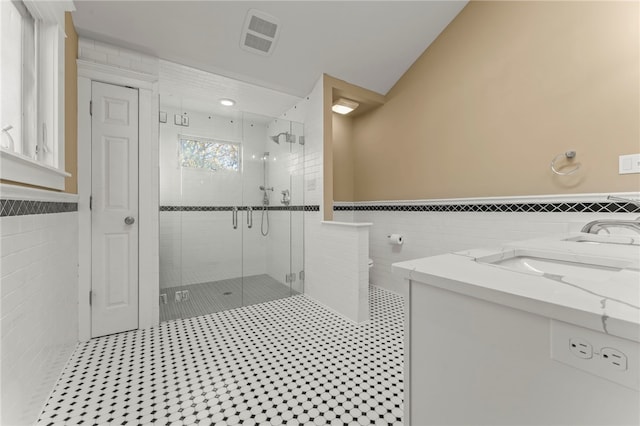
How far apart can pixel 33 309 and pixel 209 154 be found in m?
2.02

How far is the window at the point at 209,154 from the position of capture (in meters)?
2.71

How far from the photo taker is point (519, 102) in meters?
2.00

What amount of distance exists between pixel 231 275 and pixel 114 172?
1.55 meters

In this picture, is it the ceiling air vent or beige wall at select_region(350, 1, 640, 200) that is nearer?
beige wall at select_region(350, 1, 640, 200)

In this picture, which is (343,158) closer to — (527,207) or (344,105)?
(344,105)

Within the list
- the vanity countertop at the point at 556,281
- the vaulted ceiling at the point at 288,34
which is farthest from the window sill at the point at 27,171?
the vanity countertop at the point at 556,281

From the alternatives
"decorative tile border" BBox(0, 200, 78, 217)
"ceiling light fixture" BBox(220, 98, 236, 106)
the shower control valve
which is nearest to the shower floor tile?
the shower control valve

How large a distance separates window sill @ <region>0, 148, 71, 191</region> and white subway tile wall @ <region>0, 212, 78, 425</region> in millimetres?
163

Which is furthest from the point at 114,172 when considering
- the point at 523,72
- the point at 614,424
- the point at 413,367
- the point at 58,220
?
the point at 523,72

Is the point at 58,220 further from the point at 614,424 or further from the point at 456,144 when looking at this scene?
the point at 456,144

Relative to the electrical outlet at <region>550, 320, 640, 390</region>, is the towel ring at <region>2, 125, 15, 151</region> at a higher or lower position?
higher

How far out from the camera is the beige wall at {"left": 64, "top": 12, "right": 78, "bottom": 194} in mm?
1702

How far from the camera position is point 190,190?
2820mm

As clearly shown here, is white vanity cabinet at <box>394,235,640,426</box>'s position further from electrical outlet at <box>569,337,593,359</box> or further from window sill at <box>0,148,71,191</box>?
window sill at <box>0,148,71,191</box>
